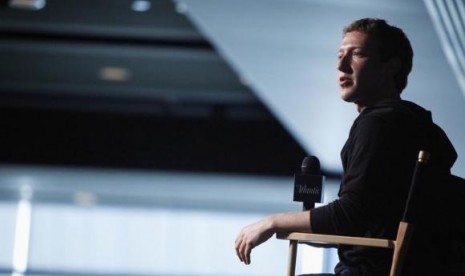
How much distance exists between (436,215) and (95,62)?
31.2ft

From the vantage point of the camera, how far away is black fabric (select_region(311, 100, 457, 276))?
90.7 inches

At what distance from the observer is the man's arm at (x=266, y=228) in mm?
2338

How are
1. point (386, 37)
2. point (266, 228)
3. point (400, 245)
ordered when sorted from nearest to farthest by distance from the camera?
point (400, 245), point (266, 228), point (386, 37)

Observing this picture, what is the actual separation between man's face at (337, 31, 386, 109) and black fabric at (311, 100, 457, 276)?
98mm

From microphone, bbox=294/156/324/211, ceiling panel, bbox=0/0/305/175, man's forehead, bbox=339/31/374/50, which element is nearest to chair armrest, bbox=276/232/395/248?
microphone, bbox=294/156/324/211

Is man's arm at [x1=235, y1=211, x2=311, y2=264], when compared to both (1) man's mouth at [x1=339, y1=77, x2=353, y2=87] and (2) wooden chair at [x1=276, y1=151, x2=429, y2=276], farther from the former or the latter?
(1) man's mouth at [x1=339, y1=77, x2=353, y2=87]

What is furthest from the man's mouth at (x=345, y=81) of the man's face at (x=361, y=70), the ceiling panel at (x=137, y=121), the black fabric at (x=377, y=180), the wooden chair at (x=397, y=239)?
the ceiling panel at (x=137, y=121)

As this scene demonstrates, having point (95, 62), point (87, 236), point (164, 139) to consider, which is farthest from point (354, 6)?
point (87, 236)

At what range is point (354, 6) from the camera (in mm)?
5719

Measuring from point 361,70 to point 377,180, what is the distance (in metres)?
0.29

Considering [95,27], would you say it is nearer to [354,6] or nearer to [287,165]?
[287,165]

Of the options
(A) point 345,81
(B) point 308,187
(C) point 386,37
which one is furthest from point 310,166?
(C) point 386,37

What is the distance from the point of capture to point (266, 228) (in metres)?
2.35

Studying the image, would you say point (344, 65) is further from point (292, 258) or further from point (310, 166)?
point (292, 258)
